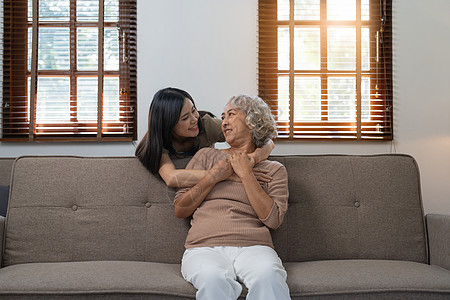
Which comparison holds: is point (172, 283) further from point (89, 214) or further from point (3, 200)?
point (3, 200)

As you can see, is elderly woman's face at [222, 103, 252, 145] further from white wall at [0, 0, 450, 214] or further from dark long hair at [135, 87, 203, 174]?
white wall at [0, 0, 450, 214]

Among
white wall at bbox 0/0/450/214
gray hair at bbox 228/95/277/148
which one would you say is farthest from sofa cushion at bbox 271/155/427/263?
white wall at bbox 0/0/450/214

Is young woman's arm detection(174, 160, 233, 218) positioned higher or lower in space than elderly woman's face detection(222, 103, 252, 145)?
lower

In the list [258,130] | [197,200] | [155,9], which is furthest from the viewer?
[155,9]

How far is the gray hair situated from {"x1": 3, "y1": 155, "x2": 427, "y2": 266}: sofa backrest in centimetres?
19

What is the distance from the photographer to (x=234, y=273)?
1.81 m

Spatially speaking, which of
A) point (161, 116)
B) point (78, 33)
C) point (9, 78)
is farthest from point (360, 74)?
point (9, 78)

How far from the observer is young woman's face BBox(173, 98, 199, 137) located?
7.74 ft

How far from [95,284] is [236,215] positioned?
0.60 m

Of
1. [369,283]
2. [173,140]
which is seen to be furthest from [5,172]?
[369,283]

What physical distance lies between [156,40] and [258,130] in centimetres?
156

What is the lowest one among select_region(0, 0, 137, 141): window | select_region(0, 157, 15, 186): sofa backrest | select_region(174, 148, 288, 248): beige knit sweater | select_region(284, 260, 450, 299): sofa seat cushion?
select_region(284, 260, 450, 299): sofa seat cushion

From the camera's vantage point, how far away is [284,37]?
3.55 meters

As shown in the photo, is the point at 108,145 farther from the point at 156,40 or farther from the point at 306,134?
the point at 306,134
